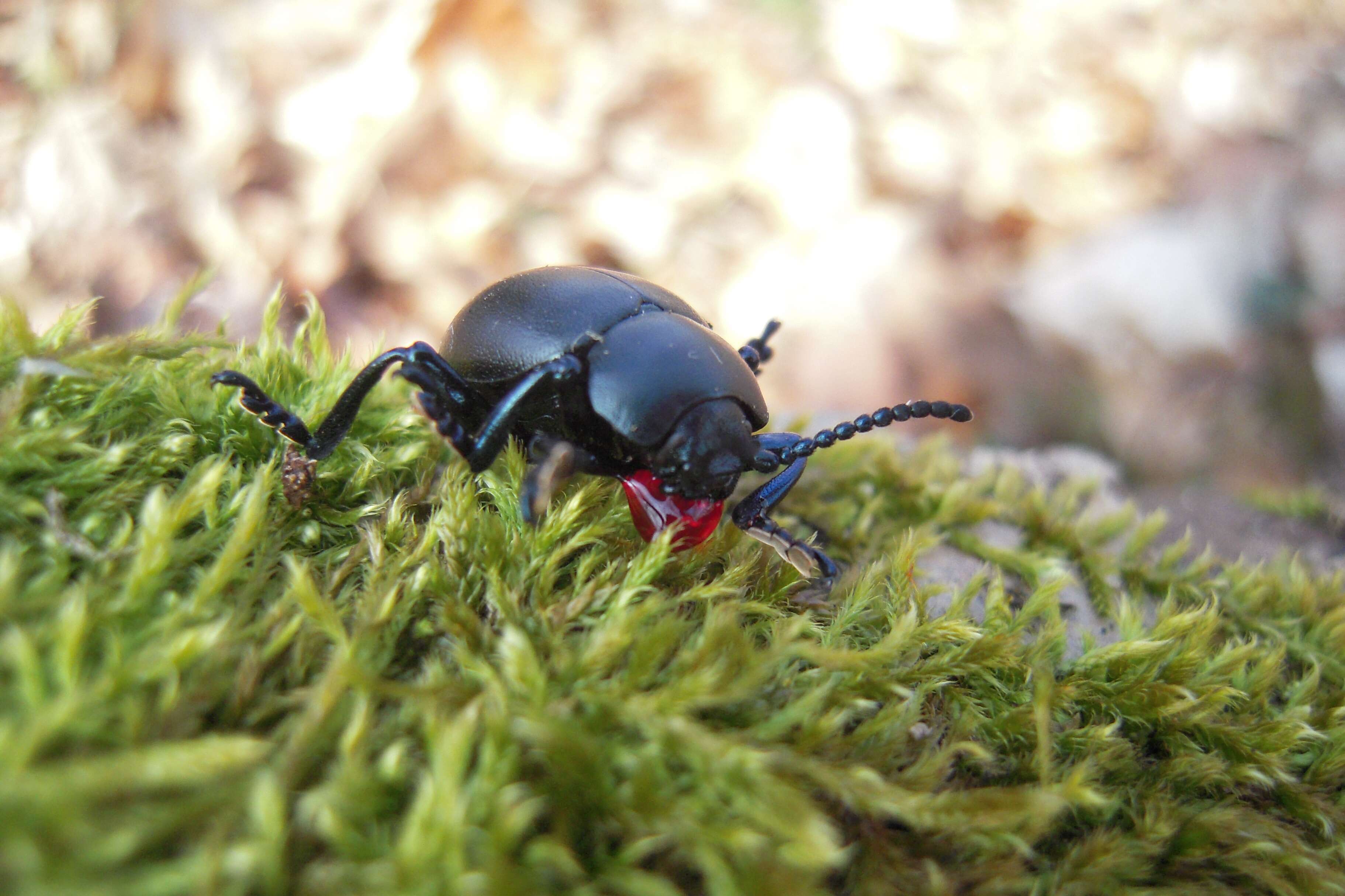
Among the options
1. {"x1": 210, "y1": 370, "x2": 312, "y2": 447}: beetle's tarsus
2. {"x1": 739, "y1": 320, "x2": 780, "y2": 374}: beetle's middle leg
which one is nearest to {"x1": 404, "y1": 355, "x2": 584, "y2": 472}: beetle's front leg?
{"x1": 210, "y1": 370, "x2": 312, "y2": 447}: beetle's tarsus

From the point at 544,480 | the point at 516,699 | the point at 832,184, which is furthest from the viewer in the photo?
the point at 832,184

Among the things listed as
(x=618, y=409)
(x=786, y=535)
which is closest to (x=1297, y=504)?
(x=786, y=535)

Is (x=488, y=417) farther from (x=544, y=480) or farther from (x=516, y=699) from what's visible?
(x=516, y=699)

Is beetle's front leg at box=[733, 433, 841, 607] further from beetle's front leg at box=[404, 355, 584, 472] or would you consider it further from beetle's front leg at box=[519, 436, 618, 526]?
beetle's front leg at box=[404, 355, 584, 472]

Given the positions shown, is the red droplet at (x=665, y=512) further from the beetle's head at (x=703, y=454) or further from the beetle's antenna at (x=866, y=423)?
the beetle's antenna at (x=866, y=423)

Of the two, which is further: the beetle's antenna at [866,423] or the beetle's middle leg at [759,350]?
the beetle's middle leg at [759,350]

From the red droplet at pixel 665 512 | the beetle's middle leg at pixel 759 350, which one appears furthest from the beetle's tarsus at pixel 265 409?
the beetle's middle leg at pixel 759 350
